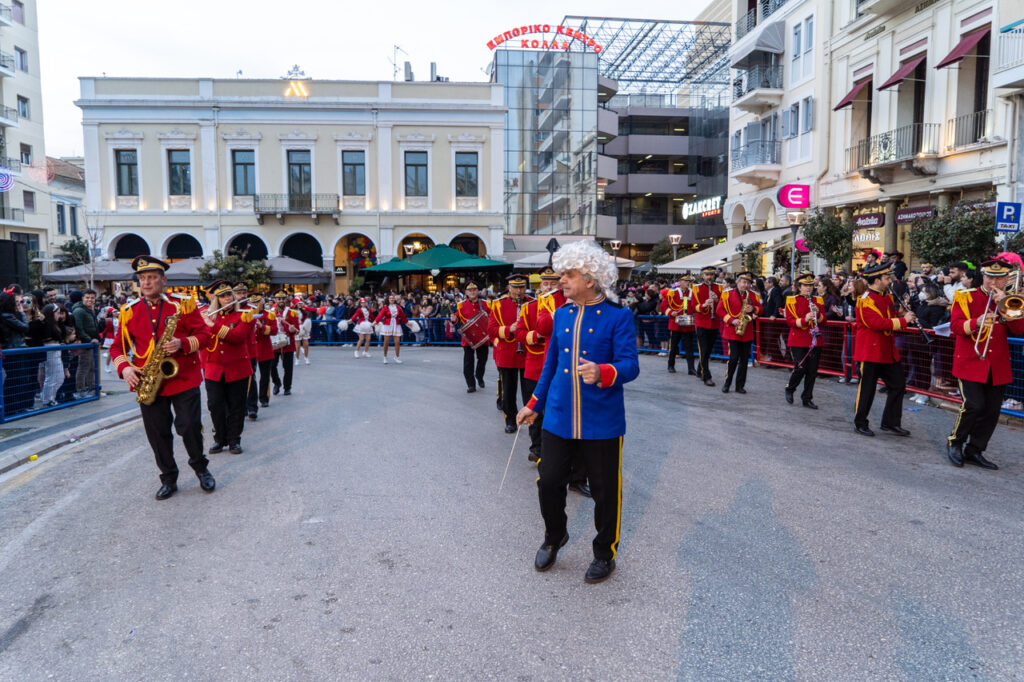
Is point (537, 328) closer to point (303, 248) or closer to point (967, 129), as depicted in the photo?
point (967, 129)

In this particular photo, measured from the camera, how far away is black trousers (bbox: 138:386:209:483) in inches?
242

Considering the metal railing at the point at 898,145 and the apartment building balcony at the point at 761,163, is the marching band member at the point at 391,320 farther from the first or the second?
the apartment building balcony at the point at 761,163

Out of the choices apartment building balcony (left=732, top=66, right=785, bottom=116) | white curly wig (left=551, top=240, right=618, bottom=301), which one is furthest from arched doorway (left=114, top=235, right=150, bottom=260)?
white curly wig (left=551, top=240, right=618, bottom=301)

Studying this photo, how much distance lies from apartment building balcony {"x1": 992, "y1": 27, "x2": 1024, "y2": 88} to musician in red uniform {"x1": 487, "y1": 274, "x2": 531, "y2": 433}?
45.0 ft

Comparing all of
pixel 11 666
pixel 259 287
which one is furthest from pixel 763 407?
pixel 259 287

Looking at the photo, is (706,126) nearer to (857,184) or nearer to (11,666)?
(857,184)

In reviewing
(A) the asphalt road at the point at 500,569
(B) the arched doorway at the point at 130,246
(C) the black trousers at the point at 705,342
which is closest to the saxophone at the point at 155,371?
(A) the asphalt road at the point at 500,569

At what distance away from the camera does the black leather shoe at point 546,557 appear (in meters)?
4.55

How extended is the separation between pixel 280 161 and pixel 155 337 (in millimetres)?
30621

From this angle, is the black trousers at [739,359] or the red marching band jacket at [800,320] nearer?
the red marching band jacket at [800,320]

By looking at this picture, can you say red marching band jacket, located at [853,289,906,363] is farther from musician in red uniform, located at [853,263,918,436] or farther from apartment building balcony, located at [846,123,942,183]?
apartment building balcony, located at [846,123,942,183]

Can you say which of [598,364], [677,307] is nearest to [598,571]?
[598,364]

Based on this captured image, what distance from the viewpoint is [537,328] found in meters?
7.00

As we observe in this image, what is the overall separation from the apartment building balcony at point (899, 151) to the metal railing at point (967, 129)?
1.28ft
